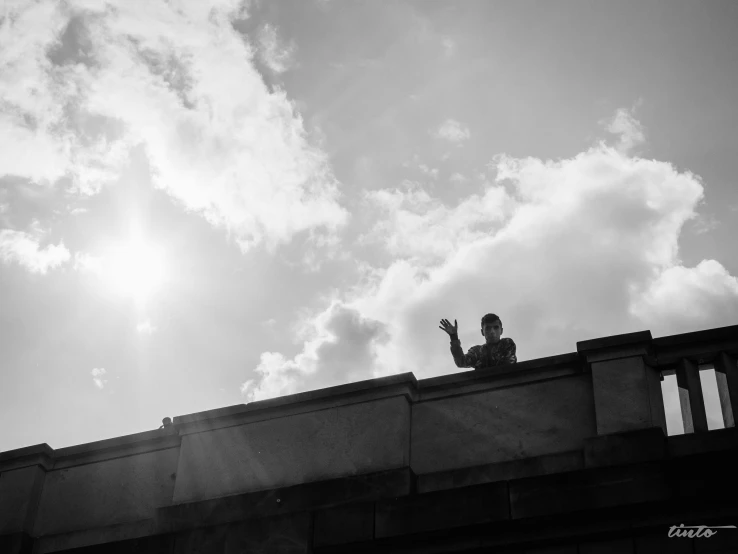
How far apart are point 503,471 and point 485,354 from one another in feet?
9.12

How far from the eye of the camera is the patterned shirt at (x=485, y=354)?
15.2m

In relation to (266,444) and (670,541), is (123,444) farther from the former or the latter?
(670,541)

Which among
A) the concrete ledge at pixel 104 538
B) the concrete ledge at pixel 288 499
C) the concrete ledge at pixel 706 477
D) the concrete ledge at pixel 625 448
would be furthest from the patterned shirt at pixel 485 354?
the concrete ledge at pixel 104 538

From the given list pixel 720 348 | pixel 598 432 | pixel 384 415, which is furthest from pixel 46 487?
pixel 720 348

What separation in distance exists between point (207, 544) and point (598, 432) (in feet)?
15.5

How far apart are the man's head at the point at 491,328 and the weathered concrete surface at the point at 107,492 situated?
4460 mm

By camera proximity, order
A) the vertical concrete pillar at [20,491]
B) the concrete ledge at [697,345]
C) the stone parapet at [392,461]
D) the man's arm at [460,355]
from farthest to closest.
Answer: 1. the man's arm at [460,355]
2. the vertical concrete pillar at [20,491]
3. the concrete ledge at [697,345]
4. the stone parapet at [392,461]

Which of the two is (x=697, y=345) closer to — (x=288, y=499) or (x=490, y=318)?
(x=490, y=318)

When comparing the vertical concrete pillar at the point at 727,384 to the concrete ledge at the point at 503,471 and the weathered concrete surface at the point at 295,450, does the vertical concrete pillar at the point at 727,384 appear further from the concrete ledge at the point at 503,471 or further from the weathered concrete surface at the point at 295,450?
the weathered concrete surface at the point at 295,450

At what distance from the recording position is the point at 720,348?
12.6 metres

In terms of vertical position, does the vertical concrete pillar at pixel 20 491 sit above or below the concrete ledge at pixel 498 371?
below

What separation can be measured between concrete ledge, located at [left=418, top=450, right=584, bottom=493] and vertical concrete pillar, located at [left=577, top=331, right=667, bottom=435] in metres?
0.49

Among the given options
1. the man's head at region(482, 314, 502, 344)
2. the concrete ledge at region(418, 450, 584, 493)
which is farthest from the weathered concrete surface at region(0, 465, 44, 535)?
the man's head at region(482, 314, 502, 344)

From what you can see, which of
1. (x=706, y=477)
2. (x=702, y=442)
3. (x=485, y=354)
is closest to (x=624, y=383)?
(x=702, y=442)
